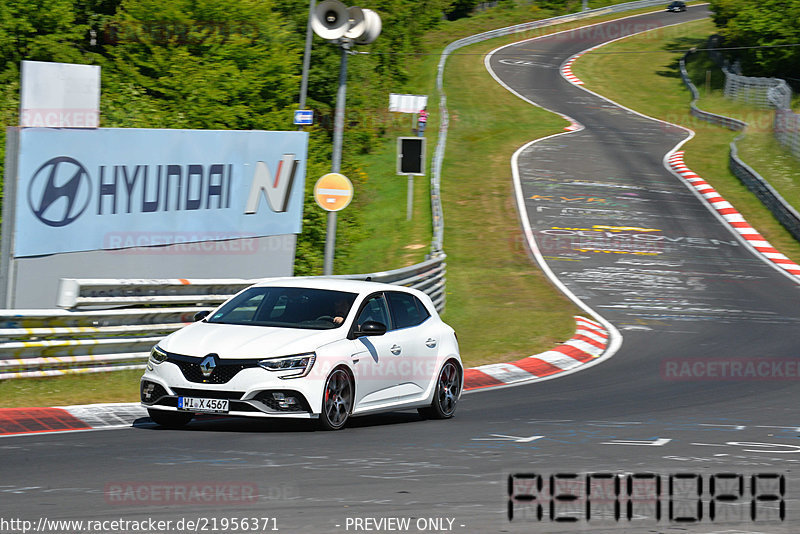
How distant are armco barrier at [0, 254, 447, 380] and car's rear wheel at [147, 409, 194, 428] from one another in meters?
2.78

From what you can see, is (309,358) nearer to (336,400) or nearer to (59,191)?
(336,400)

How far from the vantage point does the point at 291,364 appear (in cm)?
1066

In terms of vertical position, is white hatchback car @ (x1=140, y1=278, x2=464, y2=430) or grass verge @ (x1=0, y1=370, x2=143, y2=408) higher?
white hatchback car @ (x1=140, y1=278, x2=464, y2=430)

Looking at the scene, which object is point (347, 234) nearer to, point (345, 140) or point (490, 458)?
point (345, 140)

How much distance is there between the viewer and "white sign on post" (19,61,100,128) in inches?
564

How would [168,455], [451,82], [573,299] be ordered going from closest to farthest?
1. [168,455]
2. [573,299]
3. [451,82]

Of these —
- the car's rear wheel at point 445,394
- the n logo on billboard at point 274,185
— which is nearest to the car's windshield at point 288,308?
the car's rear wheel at point 445,394

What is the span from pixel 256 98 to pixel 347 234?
553 inches

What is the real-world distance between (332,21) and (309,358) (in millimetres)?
8466

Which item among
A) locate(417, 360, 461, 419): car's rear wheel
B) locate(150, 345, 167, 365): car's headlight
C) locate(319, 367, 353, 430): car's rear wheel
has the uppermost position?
locate(150, 345, 167, 365): car's headlight

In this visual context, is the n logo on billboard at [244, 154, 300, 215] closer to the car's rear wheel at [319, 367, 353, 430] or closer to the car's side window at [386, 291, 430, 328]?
the car's side window at [386, 291, 430, 328]

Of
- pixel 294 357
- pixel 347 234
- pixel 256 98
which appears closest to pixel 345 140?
pixel 256 98

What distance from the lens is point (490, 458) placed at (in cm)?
968

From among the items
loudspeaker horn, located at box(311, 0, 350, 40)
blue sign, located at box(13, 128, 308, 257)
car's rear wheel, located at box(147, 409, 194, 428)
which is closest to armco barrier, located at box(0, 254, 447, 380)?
blue sign, located at box(13, 128, 308, 257)
